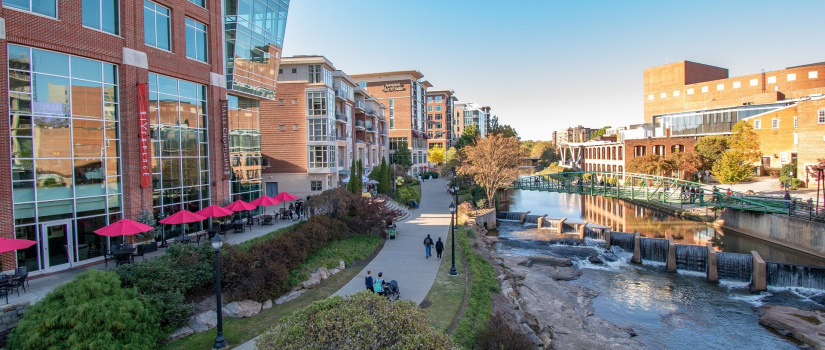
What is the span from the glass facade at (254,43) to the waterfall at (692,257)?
98.7 feet

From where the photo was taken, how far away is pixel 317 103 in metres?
41.2

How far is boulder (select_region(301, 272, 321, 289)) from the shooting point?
17441 millimetres

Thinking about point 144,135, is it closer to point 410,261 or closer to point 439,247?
point 410,261

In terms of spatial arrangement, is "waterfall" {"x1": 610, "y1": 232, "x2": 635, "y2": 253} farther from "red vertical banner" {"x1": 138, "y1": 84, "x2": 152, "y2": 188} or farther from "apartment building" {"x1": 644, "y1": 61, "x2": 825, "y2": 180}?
"red vertical banner" {"x1": 138, "y1": 84, "x2": 152, "y2": 188}

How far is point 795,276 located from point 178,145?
34258 millimetres

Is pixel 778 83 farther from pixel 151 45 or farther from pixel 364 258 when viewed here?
pixel 151 45

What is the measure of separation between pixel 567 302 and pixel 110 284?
19.4 m

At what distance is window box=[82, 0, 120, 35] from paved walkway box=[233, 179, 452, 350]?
49.2 ft

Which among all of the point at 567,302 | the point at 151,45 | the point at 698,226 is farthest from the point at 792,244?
the point at 151,45

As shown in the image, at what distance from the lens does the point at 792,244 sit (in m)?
28.8

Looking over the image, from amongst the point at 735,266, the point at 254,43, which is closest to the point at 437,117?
the point at 254,43

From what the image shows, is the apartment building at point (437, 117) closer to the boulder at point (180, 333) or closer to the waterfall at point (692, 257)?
the waterfall at point (692, 257)

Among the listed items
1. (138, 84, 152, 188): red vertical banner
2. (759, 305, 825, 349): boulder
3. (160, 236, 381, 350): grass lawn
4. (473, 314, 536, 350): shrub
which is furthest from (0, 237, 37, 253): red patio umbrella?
(759, 305, 825, 349): boulder

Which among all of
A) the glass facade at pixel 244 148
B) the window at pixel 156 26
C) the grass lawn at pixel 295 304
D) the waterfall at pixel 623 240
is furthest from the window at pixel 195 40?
the waterfall at pixel 623 240
